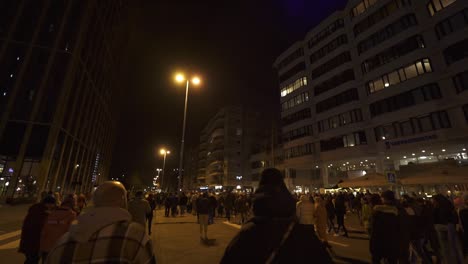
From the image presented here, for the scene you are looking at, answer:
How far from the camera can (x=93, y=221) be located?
186cm

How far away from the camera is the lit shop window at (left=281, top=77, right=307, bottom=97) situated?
38594 millimetres

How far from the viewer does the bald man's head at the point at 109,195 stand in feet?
6.79

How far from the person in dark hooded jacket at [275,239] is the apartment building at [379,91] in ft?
83.5

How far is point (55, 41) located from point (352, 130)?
37353 millimetres

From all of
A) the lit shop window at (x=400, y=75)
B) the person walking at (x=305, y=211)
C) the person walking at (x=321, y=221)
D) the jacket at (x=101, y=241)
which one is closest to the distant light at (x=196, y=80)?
the person walking at (x=305, y=211)

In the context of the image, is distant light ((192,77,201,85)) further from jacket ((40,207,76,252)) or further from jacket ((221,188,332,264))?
jacket ((221,188,332,264))

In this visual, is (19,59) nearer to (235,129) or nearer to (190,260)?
(190,260)

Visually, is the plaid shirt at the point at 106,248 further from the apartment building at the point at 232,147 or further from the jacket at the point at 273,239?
the apartment building at the point at 232,147

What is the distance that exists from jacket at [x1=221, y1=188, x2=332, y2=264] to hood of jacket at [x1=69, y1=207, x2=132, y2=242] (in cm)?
102

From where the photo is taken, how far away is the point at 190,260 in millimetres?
6883

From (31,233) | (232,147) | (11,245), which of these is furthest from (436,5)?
(232,147)

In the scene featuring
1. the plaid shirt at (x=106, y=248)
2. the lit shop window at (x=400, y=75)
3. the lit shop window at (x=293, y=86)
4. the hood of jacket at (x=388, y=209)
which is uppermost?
the lit shop window at (x=293, y=86)

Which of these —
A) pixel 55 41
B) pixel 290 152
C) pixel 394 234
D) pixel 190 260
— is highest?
pixel 55 41

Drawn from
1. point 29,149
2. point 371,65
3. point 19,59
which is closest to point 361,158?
point 371,65
